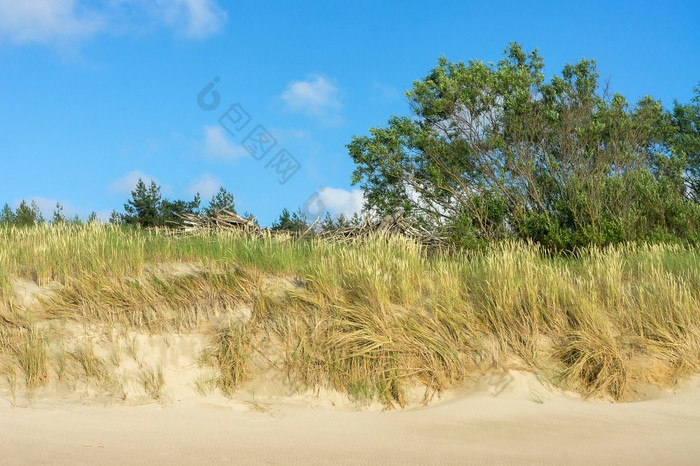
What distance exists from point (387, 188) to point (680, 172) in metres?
10.6

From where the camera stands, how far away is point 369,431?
5289mm

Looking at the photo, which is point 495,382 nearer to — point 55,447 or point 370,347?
point 370,347

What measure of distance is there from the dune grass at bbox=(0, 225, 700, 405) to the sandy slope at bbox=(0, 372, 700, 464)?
35cm

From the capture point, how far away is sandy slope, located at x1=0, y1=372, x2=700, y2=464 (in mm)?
4574

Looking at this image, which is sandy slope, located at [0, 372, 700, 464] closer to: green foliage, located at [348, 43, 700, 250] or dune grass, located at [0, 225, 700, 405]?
dune grass, located at [0, 225, 700, 405]

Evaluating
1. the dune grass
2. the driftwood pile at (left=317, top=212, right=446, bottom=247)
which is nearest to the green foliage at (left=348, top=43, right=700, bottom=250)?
Result: the driftwood pile at (left=317, top=212, right=446, bottom=247)

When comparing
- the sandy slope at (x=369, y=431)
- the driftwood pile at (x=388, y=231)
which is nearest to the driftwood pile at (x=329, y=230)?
the driftwood pile at (x=388, y=231)

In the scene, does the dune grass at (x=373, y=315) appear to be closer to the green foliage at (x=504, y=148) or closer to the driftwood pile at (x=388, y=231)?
the driftwood pile at (x=388, y=231)

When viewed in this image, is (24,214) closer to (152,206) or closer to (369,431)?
(152,206)

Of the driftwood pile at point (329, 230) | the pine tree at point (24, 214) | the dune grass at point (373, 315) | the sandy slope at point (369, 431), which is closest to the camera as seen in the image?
the sandy slope at point (369, 431)

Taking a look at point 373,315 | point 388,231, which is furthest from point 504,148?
point 373,315

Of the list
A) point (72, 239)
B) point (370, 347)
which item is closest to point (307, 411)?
Result: point (370, 347)

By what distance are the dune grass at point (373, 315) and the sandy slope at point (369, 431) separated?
0.35 metres

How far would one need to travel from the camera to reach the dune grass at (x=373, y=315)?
6621 mm
